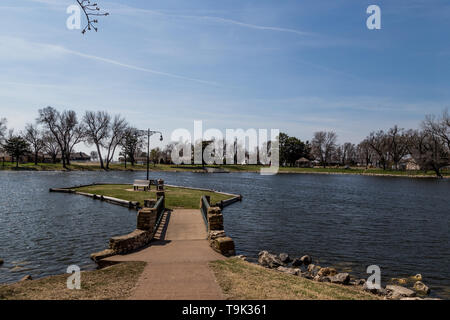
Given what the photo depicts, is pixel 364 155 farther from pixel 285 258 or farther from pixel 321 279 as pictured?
pixel 321 279

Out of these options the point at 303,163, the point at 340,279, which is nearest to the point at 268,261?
the point at 340,279

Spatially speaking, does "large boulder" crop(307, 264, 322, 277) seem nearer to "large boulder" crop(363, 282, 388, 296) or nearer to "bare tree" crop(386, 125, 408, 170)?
"large boulder" crop(363, 282, 388, 296)

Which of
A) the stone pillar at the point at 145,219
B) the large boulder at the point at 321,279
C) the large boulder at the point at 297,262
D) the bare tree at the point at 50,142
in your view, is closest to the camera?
the large boulder at the point at 321,279

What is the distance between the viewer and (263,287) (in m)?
7.98

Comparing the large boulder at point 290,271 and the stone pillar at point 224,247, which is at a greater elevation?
the stone pillar at point 224,247

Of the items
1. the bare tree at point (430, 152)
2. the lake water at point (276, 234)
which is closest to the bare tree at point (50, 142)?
the lake water at point (276, 234)

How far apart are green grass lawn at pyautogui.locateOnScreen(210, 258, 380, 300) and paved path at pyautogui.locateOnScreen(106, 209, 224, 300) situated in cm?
36

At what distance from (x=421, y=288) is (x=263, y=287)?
738 cm

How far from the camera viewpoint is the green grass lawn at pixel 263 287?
24.0 feet

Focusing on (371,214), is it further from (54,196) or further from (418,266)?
(54,196)

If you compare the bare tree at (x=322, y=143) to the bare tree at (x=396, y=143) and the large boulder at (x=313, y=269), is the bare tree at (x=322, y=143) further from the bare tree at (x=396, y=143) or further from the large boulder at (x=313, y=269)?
the large boulder at (x=313, y=269)

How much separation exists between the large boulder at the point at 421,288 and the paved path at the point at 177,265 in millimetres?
7648

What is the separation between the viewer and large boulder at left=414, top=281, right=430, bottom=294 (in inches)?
437
